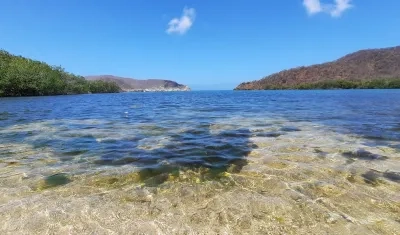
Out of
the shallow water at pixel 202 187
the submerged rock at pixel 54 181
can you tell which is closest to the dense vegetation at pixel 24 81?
the shallow water at pixel 202 187

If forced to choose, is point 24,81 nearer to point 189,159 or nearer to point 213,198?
point 189,159

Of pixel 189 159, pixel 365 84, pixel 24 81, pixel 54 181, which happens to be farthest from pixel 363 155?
pixel 365 84

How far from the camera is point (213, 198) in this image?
5797mm

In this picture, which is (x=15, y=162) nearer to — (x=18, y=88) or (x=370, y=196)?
(x=370, y=196)

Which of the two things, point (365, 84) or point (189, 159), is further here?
point (365, 84)

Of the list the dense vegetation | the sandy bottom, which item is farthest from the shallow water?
the dense vegetation

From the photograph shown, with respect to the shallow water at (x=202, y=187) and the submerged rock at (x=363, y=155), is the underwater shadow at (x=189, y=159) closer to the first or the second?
the shallow water at (x=202, y=187)

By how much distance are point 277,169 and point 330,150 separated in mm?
3313

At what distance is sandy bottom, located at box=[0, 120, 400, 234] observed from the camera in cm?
470

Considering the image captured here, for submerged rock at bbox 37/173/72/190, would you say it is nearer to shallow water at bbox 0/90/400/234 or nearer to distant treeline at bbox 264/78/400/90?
shallow water at bbox 0/90/400/234

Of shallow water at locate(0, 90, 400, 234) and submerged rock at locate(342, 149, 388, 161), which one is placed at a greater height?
shallow water at locate(0, 90, 400, 234)

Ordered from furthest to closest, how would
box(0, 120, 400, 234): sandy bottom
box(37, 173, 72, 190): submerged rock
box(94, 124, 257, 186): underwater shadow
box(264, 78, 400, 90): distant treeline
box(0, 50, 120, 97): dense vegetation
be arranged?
1. box(264, 78, 400, 90): distant treeline
2. box(0, 50, 120, 97): dense vegetation
3. box(94, 124, 257, 186): underwater shadow
4. box(37, 173, 72, 190): submerged rock
5. box(0, 120, 400, 234): sandy bottom

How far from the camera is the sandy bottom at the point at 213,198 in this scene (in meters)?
4.70

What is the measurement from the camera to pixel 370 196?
19.2 ft
